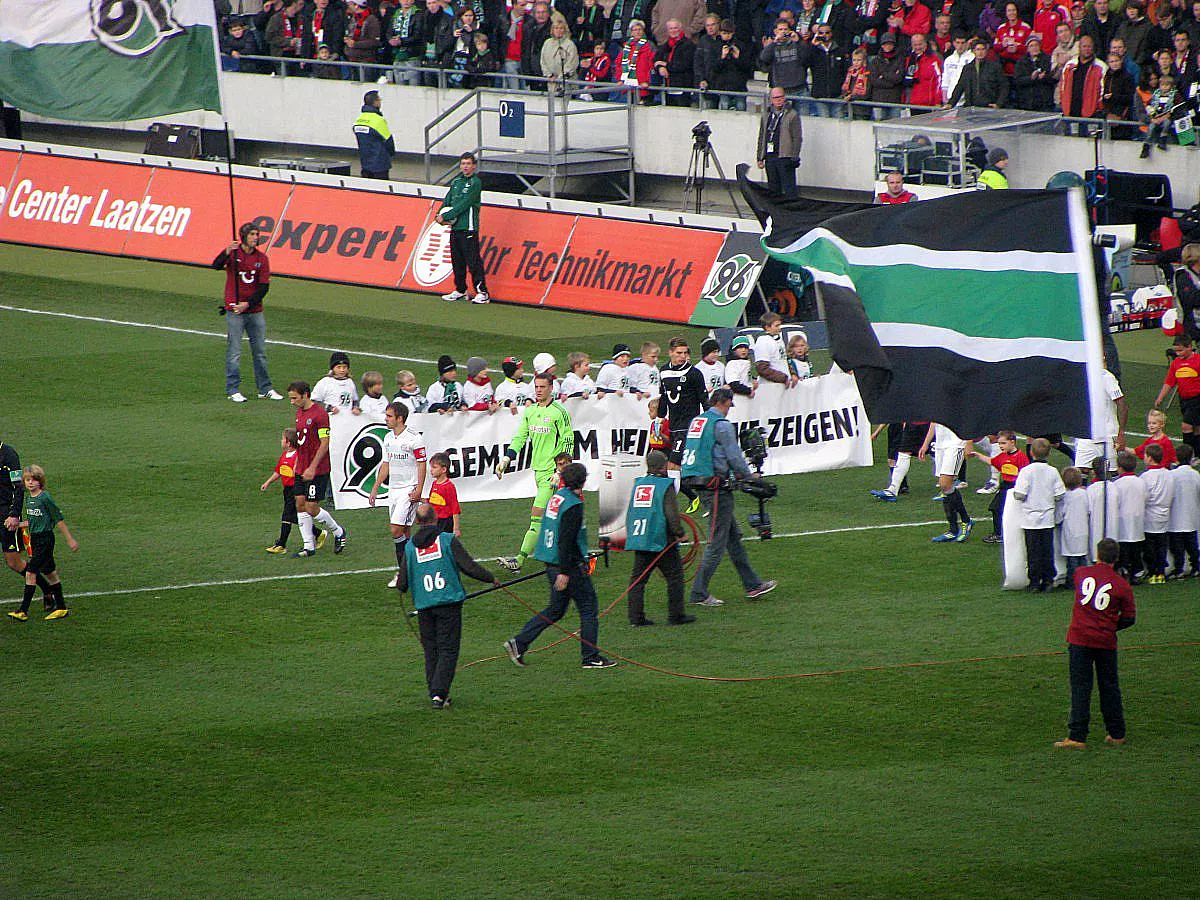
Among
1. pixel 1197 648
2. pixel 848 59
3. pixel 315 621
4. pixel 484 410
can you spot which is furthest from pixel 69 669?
pixel 848 59

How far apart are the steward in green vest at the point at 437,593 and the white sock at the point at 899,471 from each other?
7.78 m

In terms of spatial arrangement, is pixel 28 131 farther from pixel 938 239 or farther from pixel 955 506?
pixel 938 239

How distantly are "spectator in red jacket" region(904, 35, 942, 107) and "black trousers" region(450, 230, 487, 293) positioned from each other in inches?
343

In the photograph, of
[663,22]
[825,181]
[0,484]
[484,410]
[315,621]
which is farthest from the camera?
[663,22]

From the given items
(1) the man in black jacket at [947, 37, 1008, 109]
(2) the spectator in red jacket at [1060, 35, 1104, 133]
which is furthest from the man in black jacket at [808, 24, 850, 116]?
(2) the spectator in red jacket at [1060, 35, 1104, 133]

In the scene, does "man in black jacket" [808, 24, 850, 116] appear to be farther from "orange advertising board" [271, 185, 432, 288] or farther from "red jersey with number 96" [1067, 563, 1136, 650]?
"red jersey with number 96" [1067, 563, 1136, 650]

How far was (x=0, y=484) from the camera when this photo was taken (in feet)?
56.1

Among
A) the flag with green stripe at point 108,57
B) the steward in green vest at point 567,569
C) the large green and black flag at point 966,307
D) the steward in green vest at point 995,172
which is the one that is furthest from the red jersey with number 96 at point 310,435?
the steward in green vest at point 995,172

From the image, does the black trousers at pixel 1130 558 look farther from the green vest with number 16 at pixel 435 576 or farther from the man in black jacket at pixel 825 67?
the man in black jacket at pixel 825 67

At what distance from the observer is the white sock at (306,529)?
59.5 ft

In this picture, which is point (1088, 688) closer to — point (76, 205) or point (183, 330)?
point (183, 330)

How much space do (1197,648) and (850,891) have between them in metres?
5.76

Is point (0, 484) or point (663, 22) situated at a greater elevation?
point (663, 22)

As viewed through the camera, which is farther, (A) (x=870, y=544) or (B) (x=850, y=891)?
(A) (x=870, y=544)
